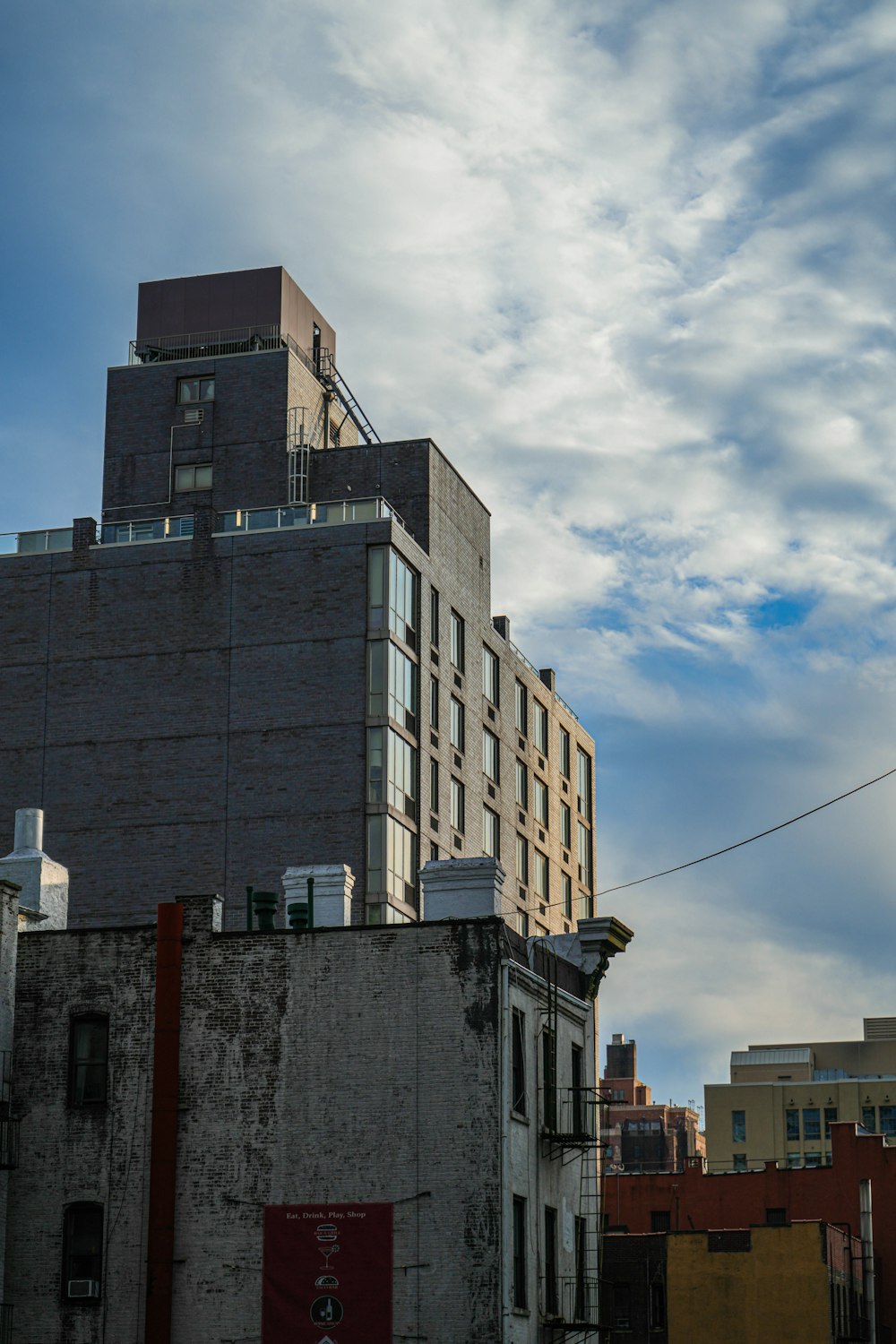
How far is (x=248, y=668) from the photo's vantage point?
253 feet

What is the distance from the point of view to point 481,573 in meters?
92.6

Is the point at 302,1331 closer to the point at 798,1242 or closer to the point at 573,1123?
the point at 573,1123

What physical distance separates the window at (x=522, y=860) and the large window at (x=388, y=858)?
16.9 m

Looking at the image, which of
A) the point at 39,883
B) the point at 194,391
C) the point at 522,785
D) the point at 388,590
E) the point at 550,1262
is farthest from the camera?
the point at 522,785

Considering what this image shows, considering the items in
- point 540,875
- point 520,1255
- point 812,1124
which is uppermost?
point 540,875

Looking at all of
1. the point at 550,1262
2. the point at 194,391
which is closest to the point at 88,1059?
the point at 550,1262

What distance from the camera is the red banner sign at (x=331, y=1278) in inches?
1497

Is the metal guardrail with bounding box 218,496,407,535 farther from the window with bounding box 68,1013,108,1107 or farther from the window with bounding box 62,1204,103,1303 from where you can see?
the window with bounding box 62,1204,103,1303

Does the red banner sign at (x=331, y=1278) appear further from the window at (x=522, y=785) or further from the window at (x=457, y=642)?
the window at (x=522, y=785)

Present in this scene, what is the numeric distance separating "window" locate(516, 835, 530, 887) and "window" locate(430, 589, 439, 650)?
1443 cm

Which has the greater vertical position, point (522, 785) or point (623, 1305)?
point (522, 785)

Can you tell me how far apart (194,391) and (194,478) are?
13.1ft

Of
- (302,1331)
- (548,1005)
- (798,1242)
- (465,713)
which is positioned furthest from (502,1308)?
(465,713)

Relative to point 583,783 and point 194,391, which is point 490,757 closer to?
point 583,783
